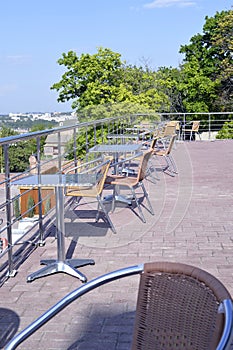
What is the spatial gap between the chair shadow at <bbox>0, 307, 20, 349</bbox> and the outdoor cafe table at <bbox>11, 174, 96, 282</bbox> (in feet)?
1.75

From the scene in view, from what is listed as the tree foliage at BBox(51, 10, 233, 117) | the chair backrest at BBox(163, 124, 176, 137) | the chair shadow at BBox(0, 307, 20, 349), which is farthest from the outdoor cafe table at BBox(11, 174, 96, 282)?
the tree foliage at BBox(51, 10, 233, 117)

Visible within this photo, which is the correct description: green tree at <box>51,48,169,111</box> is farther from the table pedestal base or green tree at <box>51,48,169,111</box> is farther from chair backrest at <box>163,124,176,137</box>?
the table pedestal base

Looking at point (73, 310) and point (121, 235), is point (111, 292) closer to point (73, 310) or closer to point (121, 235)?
point (73, 310)

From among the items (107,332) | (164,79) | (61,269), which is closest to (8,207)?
(61,269)

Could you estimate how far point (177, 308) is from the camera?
170cm

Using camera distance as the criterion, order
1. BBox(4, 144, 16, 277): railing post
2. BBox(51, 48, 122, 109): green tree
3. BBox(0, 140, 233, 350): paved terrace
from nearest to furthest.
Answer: BBox(0, 140, 233, 350): paved terrace < BBox(4, 144, 16, 277): railing post < BBox(51, 48, 122, 109): green tree

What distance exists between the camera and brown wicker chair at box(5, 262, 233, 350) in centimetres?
156

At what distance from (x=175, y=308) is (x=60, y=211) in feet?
7.00

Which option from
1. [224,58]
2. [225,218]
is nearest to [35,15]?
[224,58]

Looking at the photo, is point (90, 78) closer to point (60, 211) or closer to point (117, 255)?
point (117, 255)

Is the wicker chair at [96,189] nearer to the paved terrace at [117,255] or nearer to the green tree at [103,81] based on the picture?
the paved terrace at [117,255]

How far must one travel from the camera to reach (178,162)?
9.80 meters

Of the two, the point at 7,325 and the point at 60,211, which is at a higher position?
the point at 60,211

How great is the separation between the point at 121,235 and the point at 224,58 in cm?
2361
